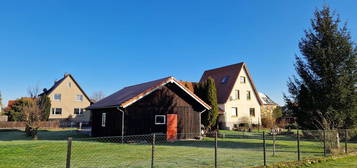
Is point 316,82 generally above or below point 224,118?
above

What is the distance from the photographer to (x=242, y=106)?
32.9m

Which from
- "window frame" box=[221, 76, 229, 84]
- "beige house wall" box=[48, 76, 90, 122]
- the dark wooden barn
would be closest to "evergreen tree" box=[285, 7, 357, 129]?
the dark wooden barn

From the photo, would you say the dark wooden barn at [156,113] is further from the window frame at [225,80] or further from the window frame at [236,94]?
the window frame at [225,80]

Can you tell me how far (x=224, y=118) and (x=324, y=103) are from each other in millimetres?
16802

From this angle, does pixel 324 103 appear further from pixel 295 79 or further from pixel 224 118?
pixel 224 118

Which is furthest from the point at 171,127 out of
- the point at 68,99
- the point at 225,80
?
the point at 68,99

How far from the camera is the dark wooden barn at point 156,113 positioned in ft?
53.8

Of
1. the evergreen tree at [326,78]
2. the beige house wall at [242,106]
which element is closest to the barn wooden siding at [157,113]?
the evergreen tree at [326,78]

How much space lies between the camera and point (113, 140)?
662 inches

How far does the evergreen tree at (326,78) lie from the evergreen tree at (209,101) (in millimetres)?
7622

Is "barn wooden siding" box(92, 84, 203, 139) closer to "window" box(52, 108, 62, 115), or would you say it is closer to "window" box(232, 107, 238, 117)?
"window" box(232, 107, 238, 117)

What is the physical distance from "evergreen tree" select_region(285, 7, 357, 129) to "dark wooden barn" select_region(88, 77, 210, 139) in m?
7.46

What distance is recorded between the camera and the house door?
17.6 m

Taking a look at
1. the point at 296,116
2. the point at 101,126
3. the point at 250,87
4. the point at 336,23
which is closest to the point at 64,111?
the point at 101,126
